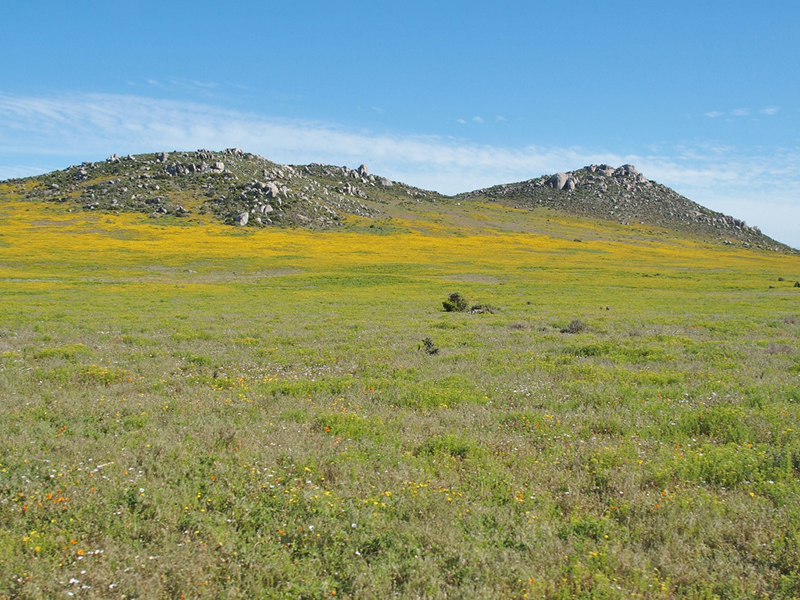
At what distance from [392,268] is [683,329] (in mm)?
40946

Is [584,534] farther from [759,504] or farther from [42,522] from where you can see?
[42,522]

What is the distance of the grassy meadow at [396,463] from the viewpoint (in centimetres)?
456

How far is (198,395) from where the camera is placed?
32.9 ft

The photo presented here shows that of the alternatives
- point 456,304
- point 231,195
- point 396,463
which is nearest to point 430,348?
point 396,463

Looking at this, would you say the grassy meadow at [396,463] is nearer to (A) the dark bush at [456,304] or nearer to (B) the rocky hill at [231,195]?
(A) the dark bush at [456,304]

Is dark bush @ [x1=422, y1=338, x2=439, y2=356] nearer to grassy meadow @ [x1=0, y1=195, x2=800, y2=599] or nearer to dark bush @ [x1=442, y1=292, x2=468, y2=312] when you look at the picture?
grassy meadow @ [x1=0, y1=195, x2=800, y2=599]

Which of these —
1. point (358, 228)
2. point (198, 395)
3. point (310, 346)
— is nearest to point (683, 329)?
point (310, 346)

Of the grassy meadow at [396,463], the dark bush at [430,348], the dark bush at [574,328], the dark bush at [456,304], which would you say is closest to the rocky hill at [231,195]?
the dark bush at [456,304]

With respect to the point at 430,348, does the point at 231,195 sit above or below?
above

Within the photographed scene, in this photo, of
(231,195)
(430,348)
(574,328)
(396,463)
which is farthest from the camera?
(231,195)

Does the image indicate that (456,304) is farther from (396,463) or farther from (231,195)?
(231,195)

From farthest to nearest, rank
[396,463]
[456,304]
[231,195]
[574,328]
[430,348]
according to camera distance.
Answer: [231,195] < [456,304] < [574,328] < [430,348] < [396,463]

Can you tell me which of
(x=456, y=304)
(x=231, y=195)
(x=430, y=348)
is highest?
(x=231, y=195)

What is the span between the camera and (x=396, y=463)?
680 centimetres
